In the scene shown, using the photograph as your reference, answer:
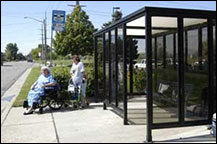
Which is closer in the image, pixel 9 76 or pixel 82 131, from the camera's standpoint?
pixel 82 131

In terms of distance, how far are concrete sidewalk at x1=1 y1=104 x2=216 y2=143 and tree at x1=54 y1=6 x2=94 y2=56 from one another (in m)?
27.9

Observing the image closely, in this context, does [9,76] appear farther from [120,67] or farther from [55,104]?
[120,67]

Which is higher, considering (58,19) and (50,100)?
(58,19)

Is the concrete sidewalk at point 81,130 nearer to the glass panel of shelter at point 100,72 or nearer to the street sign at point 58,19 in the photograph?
the glass panel of shelter at point 100,72

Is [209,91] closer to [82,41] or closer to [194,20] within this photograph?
[194,20]

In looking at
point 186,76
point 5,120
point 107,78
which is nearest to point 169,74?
point 186,76

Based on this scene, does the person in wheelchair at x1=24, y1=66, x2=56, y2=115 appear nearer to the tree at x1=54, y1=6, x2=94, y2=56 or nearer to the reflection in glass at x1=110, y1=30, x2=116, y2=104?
the reflection in glass at x1=110, y1=30, x2=116, y2=104

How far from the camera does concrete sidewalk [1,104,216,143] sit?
17.3 feet

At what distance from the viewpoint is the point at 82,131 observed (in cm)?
587

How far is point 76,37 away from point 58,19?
26436 mm

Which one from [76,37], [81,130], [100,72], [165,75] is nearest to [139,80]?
[100,72]

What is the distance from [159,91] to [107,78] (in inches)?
77.0

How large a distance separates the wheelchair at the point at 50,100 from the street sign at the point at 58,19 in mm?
2132

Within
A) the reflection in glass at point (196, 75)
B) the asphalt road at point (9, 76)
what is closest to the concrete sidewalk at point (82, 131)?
the reflection in glass at point (196, 75)
